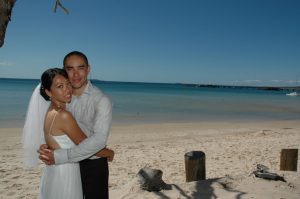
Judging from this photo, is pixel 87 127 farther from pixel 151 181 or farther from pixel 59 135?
pixel 151 181

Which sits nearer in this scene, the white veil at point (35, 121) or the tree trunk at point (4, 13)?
the tree trunk at point (4, 13)

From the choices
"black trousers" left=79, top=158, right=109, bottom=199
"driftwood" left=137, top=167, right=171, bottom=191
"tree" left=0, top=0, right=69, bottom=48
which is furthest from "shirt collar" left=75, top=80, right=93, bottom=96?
"driftwood" left=137, top=167, right=171, bottom=191

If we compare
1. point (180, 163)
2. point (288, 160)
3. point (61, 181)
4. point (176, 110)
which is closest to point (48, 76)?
point (61, 181)

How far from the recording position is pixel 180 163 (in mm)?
8461

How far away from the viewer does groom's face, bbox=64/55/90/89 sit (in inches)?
100

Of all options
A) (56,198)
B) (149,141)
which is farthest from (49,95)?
(149,141)

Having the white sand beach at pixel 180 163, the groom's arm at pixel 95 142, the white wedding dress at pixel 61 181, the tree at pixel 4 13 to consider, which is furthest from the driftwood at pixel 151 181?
the tree at pixel 4 13

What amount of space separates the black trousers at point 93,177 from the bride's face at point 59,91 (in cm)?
63

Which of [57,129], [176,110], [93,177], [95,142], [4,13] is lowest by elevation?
[176,110]

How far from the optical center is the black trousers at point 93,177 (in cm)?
265

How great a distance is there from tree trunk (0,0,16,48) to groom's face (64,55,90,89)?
55 cm

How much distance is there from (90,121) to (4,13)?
1052 mm

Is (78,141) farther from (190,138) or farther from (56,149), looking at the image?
(190,138)

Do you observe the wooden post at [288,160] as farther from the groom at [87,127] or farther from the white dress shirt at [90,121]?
the white dress shirt at [90,121]
